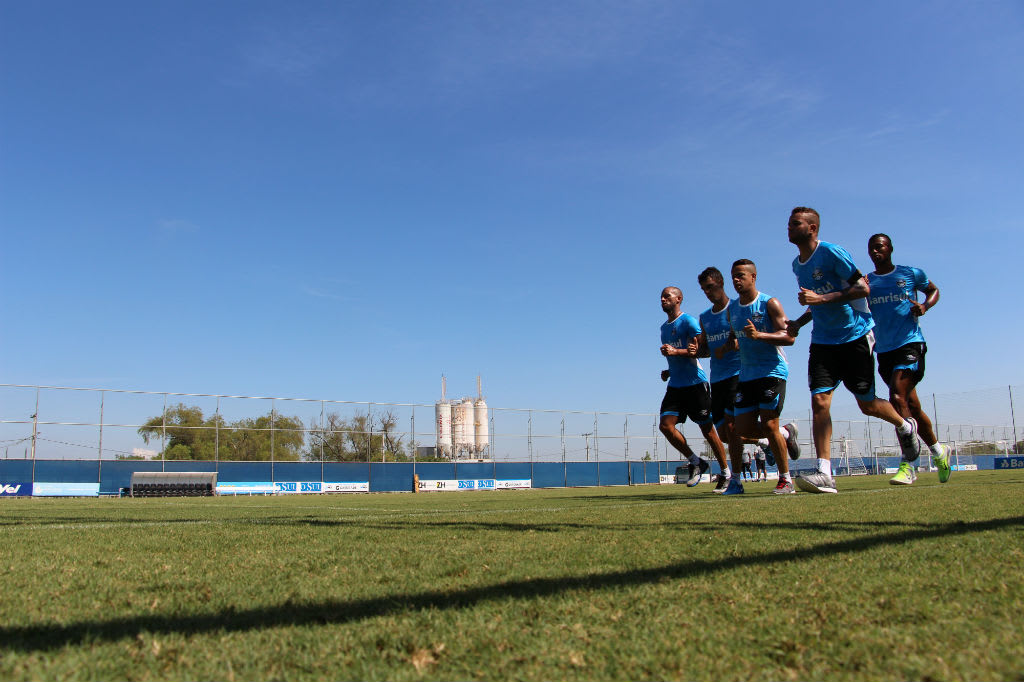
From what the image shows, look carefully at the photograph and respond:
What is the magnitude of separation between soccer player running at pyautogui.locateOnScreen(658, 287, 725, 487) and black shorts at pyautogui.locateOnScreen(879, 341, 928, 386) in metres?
2.57

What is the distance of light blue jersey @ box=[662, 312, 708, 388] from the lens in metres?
9.71

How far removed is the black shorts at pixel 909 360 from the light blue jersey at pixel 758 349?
100 cm

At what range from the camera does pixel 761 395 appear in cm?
786

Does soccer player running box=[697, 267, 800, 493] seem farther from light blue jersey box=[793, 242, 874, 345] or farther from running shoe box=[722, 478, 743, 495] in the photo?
light blue jersey box=[793, 242, 874, 345]

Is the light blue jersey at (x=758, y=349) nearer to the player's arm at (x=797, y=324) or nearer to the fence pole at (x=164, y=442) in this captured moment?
the player's arm at (x=797, y=324)

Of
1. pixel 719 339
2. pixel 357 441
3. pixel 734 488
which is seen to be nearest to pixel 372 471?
pixel 357 441

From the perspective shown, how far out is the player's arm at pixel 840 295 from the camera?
6.54m

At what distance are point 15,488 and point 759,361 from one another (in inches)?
1206

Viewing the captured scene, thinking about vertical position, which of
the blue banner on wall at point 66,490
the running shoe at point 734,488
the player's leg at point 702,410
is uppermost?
the player's leg at point 702,410

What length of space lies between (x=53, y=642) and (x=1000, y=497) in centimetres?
608

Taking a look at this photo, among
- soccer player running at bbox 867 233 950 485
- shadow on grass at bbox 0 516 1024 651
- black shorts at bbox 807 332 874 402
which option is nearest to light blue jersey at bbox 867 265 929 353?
soccer player running at bbox 867 233 950 485

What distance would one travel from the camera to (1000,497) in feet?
18.1

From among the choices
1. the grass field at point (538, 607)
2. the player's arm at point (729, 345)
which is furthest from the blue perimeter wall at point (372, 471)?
the grass field at point (538, 607)

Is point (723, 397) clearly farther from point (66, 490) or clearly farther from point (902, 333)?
point (66, 490)
